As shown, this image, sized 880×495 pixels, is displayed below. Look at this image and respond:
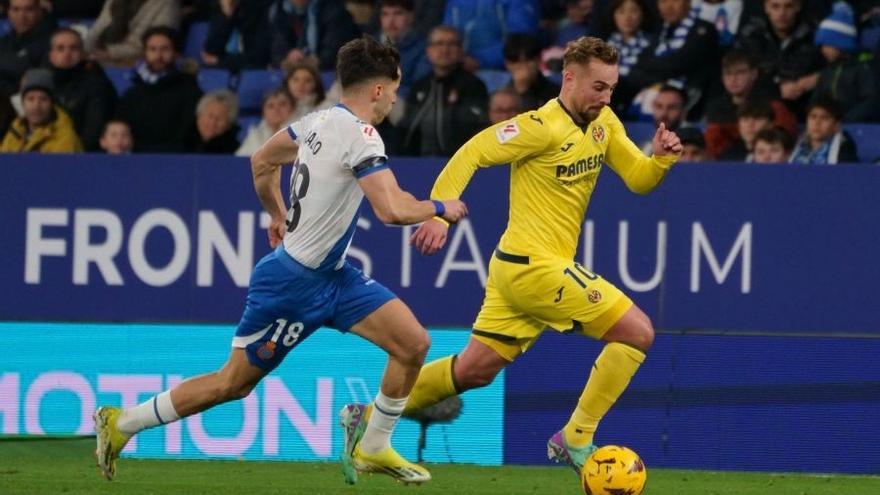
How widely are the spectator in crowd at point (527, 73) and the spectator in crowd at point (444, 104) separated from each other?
0.86 ft

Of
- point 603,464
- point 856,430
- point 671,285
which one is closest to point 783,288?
point 671,285

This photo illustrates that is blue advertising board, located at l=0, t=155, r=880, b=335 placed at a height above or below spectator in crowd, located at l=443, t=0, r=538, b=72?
below

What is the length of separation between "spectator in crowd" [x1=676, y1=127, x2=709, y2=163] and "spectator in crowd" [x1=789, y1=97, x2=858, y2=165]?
627 millimetres

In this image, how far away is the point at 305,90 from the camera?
43.5 feet

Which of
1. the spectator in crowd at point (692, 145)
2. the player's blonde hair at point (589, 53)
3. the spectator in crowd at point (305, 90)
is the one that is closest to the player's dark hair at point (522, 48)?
the spectator in crowd at point (692, 145)

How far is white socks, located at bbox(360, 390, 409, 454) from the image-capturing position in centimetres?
804

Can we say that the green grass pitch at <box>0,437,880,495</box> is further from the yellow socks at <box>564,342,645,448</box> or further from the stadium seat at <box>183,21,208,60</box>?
the stadium seat at <box>183,21,208,60</box>

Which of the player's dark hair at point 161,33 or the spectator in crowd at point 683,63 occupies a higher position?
the spectator in crowd at point 683,63

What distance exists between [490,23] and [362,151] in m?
6.72

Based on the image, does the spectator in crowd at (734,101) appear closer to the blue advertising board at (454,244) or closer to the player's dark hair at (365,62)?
the blue advertising board at (454,244)

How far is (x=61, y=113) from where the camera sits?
1344 centimetres

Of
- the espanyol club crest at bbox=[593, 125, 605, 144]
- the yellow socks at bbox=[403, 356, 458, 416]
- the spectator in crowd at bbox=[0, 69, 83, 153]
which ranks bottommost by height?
the yellow socks at bbox=[403, 356, 458, 416]

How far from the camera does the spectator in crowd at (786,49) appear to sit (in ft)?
42.8

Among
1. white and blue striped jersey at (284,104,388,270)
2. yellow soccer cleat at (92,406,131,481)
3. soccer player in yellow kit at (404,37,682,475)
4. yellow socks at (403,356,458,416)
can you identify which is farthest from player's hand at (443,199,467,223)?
yellow soccer cleat at (92,406,131,481)
